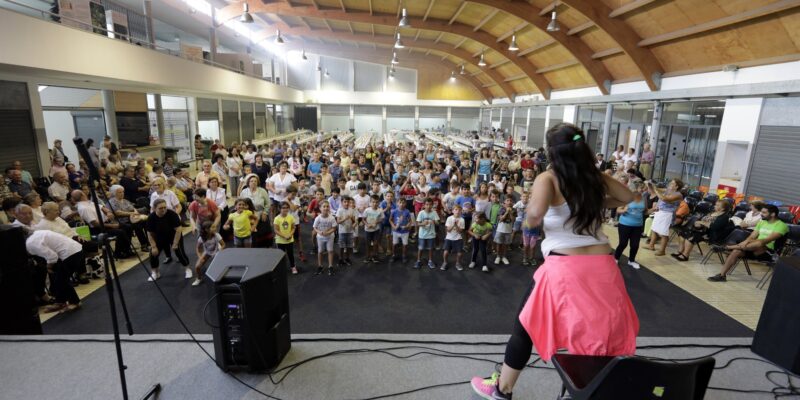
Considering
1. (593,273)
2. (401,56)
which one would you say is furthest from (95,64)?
(401,56)

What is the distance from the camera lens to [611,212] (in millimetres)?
10281

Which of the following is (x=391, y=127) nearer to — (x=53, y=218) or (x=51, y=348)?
(x=53, y=218)

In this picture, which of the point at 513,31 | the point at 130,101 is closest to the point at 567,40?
the point at 513,31

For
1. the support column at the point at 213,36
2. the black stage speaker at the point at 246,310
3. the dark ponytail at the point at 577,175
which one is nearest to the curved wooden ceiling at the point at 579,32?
the support column at the point at 213,36

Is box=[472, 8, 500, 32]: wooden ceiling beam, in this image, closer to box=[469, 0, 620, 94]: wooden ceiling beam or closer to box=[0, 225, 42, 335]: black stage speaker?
box=[469, 0, 620, 94]: wooden ceiling beam

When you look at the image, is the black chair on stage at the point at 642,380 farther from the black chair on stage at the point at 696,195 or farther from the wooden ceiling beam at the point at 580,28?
the wooden ceiling beam at the point at 580,28

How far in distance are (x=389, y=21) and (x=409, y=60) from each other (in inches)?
551

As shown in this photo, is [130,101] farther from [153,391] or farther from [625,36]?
[625,36]

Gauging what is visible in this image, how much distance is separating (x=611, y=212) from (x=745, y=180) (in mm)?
2977

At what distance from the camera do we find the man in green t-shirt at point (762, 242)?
238 inches

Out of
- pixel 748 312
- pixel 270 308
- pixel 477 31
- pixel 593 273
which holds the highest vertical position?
pixel 477 31

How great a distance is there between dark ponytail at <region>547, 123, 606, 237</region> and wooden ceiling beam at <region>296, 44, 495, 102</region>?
30.1 meters

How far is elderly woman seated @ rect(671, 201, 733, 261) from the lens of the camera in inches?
271

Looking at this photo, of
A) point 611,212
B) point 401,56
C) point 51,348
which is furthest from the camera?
point 401,56
